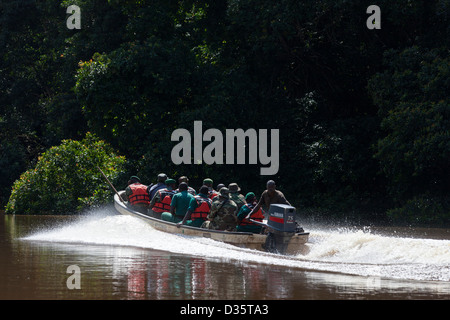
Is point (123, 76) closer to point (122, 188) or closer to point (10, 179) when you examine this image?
point (122, 188)

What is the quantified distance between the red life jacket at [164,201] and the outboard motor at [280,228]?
15.2 feet

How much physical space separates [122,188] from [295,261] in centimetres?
1636

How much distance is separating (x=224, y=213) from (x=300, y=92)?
1590cm

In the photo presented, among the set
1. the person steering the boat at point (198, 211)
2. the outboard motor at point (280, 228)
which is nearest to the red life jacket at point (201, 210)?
the person steering the boat at point (198, 211)

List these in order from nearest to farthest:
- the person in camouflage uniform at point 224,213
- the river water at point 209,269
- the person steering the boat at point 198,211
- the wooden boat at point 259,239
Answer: the river water at point 209,269
the wooden boat at point 259,239
the person in camouflage uniform at point 224,213
the person steering the boat at point 198,211

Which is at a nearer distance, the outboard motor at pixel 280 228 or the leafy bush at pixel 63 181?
the outboard motor at pixel 280 228

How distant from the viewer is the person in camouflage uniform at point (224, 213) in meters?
16.0

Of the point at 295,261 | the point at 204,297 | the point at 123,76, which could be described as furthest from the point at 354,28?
the point at 204,297

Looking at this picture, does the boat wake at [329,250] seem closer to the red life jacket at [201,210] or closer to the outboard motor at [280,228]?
the outboard motor at [280,228]

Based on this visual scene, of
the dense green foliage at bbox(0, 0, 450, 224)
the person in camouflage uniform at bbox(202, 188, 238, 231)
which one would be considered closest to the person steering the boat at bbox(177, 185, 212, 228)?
the person in camouflage uniform at bbox(202, 188, 238, 231)

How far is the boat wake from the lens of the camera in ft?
38.9

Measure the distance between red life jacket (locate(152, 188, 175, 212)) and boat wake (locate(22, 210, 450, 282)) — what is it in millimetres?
614

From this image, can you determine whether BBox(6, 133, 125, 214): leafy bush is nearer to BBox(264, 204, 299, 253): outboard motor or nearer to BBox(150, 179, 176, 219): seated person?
BBox(150, 179, 176, 219): seated person
